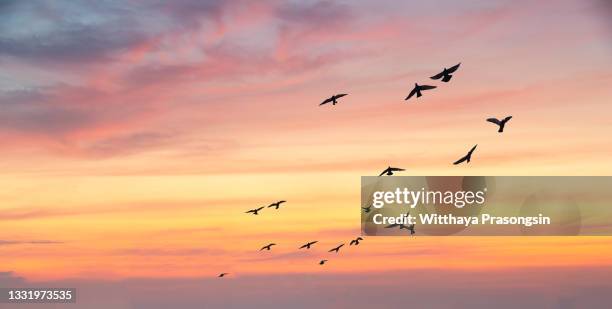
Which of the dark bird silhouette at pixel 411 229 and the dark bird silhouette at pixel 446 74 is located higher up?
the dark bird silhouette at pixel 446 74

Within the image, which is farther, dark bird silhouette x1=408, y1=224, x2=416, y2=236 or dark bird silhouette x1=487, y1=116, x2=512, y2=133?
dark bird silhouette x1=408, y1=224, x2=416, y2=236

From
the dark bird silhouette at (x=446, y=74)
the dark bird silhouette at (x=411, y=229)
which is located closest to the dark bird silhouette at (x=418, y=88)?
the dark bird silhouette at (x=446, y=74)

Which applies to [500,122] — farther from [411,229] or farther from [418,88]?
[411,229]

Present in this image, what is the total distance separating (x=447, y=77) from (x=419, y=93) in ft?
25.5

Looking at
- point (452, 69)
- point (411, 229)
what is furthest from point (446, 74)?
point (411, 229)

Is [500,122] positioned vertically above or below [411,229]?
above

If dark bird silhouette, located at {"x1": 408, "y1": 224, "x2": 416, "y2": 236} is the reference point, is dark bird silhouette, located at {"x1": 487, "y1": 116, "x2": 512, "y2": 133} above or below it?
above

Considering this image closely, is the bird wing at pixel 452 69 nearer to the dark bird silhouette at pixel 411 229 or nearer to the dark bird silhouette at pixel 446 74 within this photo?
the dark bird silhouette at pixel 446 74

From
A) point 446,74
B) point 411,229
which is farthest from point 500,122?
point 411,229

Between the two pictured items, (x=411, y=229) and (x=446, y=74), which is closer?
(x=446, y=74)

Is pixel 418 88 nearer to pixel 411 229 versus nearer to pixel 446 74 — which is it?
pixel 446 74

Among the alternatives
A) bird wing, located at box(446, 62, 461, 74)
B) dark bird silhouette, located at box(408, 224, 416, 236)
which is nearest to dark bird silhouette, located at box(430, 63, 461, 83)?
bird wing, located at box(446, 62, 461, 74)

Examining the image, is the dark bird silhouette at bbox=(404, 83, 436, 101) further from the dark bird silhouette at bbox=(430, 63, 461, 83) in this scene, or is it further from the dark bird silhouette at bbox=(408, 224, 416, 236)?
the dark bird silhouette at bbox=(408, 224, 416, 236)

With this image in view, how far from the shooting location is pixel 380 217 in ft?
556
